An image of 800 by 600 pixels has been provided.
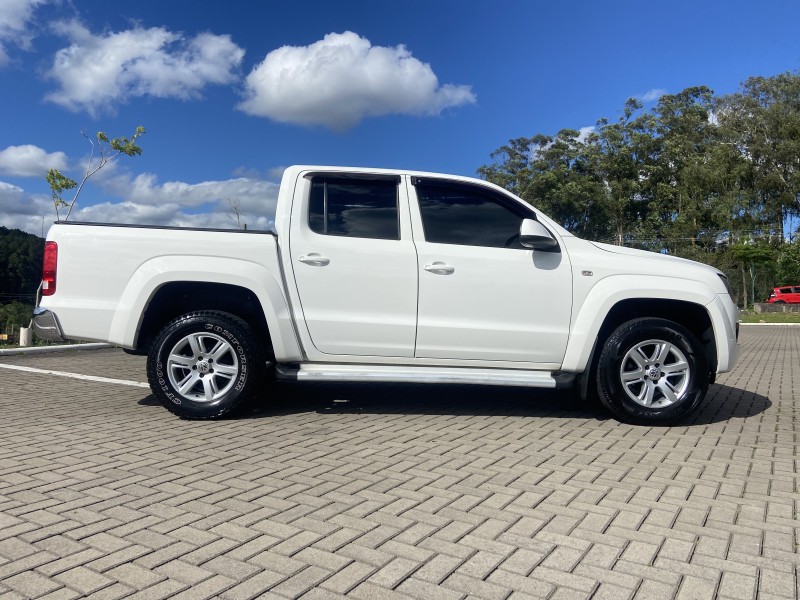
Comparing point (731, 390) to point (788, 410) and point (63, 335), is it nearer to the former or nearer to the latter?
point (788, 410)

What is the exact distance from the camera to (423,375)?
5078 millimetres

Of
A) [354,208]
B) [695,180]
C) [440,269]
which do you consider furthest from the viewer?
[695,180]

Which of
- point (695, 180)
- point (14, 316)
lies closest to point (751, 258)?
point (695, 180)

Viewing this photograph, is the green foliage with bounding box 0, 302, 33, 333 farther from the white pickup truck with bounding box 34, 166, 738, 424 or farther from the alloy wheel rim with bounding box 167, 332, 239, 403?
the alloy wheel rim with bounding box 167, 332, 239, 403

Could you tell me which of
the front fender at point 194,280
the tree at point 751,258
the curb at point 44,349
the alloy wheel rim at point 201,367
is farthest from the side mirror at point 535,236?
the tree at point 751,258

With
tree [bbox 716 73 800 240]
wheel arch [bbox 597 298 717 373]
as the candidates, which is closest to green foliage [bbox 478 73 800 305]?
tree [bbox 716 73 800 240]

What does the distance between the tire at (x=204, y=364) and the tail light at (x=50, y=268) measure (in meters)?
0.89

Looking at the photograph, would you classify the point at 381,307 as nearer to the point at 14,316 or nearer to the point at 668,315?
the point at 668,315

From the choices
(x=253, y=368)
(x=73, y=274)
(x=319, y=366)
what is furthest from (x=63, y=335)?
(x=319, y=366)

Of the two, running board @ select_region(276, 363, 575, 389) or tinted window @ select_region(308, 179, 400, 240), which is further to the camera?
tinted window @ select_region(308, 179, 400, 240)

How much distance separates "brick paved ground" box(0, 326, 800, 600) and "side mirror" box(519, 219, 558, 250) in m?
1.44

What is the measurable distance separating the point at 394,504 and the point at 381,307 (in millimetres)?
2078

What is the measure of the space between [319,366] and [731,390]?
4.83m

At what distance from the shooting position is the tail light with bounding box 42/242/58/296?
5.06 metres
